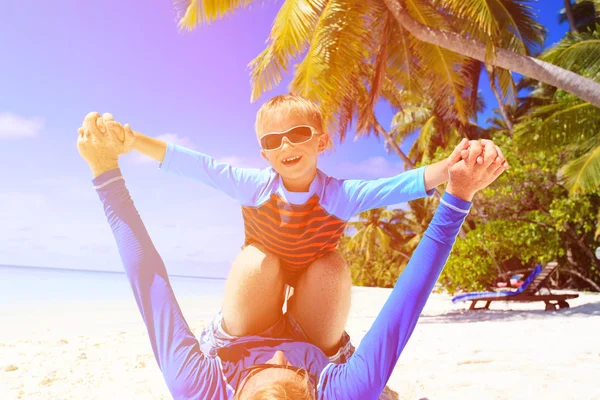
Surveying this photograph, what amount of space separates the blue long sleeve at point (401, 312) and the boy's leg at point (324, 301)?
265 mm

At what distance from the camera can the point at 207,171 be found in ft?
4.90

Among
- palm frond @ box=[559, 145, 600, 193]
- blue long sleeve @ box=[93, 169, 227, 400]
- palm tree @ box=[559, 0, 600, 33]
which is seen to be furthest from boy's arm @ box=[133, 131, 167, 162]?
palm tree @ box=[559, 0, 600, 33]

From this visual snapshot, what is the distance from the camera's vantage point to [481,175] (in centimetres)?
108

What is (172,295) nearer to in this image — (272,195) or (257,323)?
(257,323)

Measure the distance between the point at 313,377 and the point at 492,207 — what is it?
11144 millimetres

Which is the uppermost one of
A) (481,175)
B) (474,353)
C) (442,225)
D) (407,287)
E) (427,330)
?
(481,175)

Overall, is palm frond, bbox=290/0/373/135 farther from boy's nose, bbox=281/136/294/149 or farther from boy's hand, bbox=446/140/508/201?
boy's hand, bbox=446/140/508/201

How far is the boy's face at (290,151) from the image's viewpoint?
53.6 inches

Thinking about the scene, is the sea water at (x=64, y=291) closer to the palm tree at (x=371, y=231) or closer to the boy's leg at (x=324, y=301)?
the boy's leg at (x=324, y=301)

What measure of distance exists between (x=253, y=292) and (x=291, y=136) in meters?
0.50

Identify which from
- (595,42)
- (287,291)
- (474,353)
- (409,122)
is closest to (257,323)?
(287,291)

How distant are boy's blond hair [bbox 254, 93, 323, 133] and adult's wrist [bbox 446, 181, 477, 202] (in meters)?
0.48

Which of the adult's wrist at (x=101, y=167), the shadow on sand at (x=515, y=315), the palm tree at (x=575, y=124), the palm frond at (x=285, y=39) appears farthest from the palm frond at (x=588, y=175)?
the adult's wrist at (x=101, y=167)

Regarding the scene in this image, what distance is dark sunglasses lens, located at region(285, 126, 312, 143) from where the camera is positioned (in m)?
1.36
